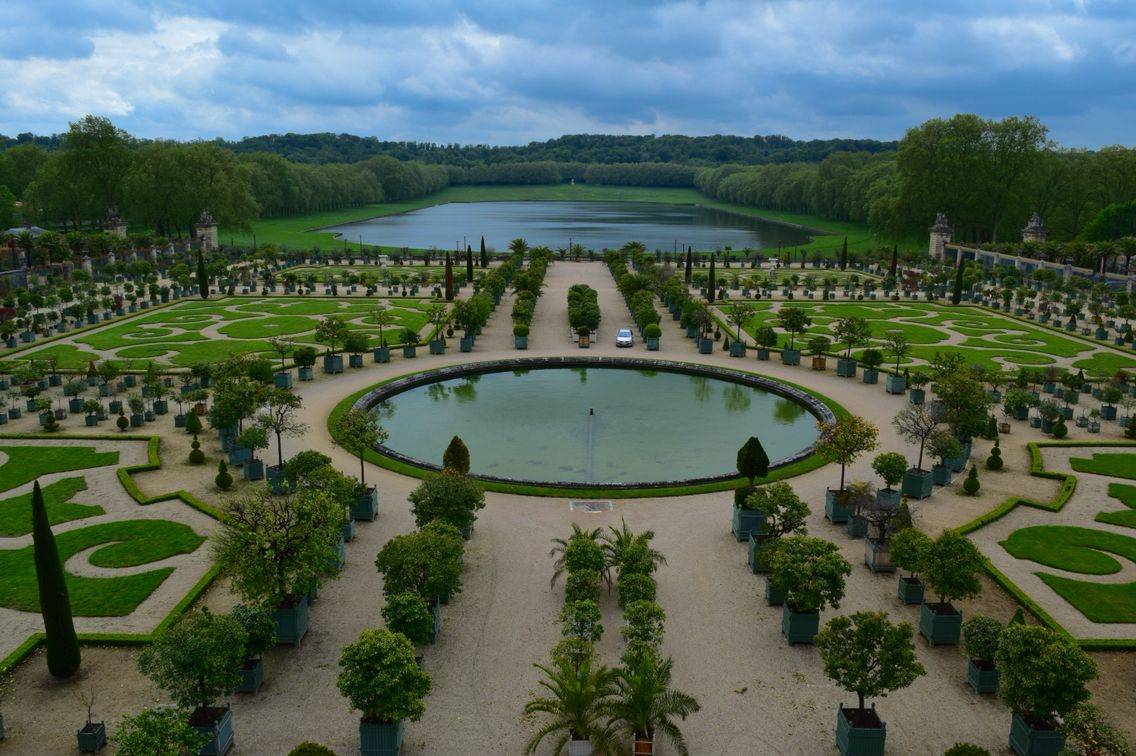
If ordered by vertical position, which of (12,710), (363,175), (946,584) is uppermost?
(363,175)

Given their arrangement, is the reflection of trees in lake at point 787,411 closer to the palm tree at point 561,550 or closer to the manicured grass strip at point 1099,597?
the manicured grass strip at point 1099,597

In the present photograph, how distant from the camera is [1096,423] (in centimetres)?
3422

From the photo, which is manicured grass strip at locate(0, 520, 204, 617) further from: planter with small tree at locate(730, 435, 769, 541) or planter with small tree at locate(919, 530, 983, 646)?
planter with small tree at locate(919, 530, 983, 646)

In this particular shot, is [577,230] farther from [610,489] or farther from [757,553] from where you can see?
[757,553]

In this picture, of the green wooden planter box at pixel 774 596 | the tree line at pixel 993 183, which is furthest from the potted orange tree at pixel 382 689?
the tree line at pixel 993 183

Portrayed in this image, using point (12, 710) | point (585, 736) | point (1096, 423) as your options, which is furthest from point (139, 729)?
point (1096, 423)

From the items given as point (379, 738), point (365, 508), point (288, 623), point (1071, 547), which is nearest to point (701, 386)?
point (1071, 547)

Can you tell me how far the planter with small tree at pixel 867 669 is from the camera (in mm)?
14617

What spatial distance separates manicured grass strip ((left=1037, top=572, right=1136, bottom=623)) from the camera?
775 inches

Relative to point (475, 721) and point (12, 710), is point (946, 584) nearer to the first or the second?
point (475, 721)

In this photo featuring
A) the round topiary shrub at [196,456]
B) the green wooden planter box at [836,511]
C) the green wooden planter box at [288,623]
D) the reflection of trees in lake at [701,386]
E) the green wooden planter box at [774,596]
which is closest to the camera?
the green wooden planter box at [288,623]

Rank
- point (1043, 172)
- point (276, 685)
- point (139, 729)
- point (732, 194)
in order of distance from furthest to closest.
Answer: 1. point (732, 194)
2. point (1043, 172)
3. point (276, 685)
4. point (139, 729)

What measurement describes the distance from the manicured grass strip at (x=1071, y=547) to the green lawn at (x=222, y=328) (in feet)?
117

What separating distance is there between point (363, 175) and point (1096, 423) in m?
160
